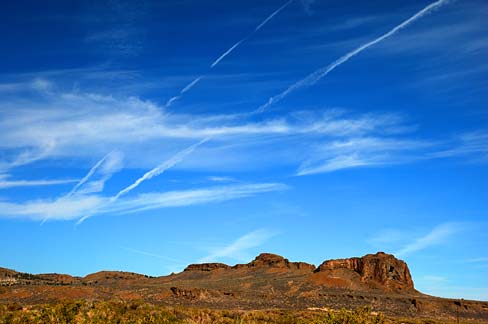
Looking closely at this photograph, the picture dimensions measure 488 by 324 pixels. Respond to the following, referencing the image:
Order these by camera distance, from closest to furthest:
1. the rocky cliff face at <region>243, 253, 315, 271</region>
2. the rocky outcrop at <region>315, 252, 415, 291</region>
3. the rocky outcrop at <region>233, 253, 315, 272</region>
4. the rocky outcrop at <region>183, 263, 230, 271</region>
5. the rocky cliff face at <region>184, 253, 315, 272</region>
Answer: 1. the rocky outcrop at <region>315, 252, 415, 291</region>
2. the rocky outcrop at <region>233, 253, 315, 272</region>
3. the rocky cliff face at <region>243, 253, 315, 271</region>
4. the rocky cliff face at <region>184, 253, 315, 272</region>
5. the rocky outcrop at <region>183, 263, 230, 271</region>

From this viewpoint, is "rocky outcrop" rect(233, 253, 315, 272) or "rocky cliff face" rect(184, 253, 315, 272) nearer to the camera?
"rocky outcrop" rect(233, 253, 315, 272)

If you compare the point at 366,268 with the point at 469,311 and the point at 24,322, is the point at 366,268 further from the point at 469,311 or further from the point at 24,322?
the point at 24,322

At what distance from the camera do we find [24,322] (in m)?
25.2

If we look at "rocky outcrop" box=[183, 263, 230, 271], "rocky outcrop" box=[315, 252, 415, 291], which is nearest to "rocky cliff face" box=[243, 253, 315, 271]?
"rocky outcrop" box=[183, 263, 230, 271]

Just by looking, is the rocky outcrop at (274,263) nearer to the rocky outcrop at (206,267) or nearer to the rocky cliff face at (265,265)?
the rocky cliff face at (265,265)

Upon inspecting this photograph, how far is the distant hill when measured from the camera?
7125cm

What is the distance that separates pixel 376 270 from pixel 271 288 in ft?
125

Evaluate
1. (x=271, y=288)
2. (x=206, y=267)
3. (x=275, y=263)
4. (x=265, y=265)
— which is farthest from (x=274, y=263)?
(x=271, y=288)

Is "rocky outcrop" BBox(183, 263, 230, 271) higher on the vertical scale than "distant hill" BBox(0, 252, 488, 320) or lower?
higher

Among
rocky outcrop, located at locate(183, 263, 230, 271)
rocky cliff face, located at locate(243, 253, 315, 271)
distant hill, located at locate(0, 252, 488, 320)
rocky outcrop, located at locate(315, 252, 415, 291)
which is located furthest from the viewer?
rocky outcrop, located at locate(183, 263, 230, 271)

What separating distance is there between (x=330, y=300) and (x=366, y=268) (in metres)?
44.6

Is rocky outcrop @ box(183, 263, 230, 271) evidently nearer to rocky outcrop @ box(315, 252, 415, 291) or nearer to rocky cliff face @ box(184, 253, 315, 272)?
rocky cliff face @ box(184, 253, 315, 272)

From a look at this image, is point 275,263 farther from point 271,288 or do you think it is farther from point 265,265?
point 271,288

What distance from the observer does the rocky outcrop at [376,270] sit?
4908 inches
